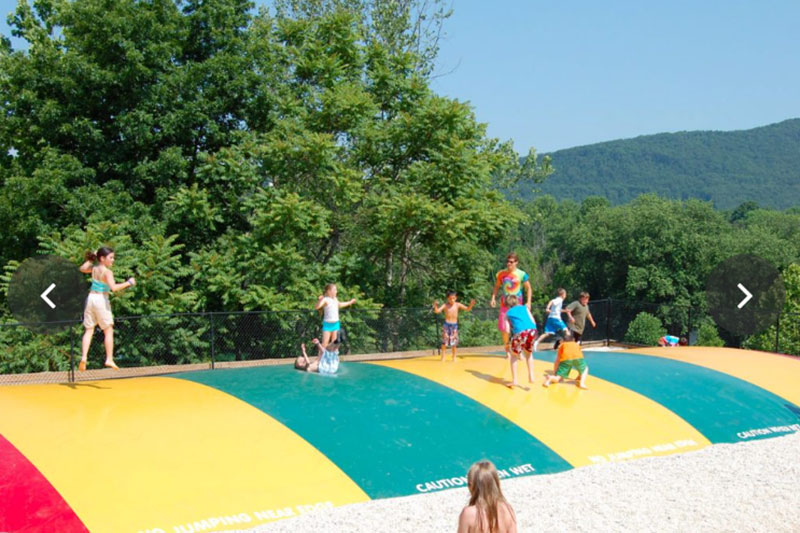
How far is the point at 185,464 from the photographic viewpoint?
8.80m

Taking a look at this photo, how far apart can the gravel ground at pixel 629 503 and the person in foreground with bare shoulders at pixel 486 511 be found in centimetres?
320

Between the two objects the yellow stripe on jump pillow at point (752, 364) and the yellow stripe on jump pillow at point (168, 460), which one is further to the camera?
the yellow stripe on jump pillow at point (752, 364)

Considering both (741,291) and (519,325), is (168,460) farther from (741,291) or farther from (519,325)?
(741,291)

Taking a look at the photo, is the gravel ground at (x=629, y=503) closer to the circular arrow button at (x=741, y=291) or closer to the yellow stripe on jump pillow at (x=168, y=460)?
the yellow stripe on jump pillow at (x=168, y=460)

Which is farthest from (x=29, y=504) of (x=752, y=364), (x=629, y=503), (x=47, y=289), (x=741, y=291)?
(x=741, y=291)

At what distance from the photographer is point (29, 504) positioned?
7.54 metres

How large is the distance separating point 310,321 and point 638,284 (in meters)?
52.8

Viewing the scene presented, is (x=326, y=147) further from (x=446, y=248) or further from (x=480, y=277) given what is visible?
(x=480, y=277)

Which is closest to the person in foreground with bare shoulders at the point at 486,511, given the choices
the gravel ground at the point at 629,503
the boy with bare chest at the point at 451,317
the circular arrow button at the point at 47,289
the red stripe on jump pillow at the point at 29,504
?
the gravel ground at the point at 629,503

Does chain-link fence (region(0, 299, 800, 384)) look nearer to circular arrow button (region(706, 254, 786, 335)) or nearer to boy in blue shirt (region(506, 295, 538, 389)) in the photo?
boy in blue shirt (region(506, 295, 538, 389))

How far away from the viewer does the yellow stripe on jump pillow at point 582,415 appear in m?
10.8

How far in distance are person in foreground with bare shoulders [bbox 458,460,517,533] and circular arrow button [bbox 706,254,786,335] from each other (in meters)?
48.9

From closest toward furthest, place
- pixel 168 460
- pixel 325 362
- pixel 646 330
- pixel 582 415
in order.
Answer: pixel 168 460 → pixel 582 415 → pixel 325 362 → pixel 646 330

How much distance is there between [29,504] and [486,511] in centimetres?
516
